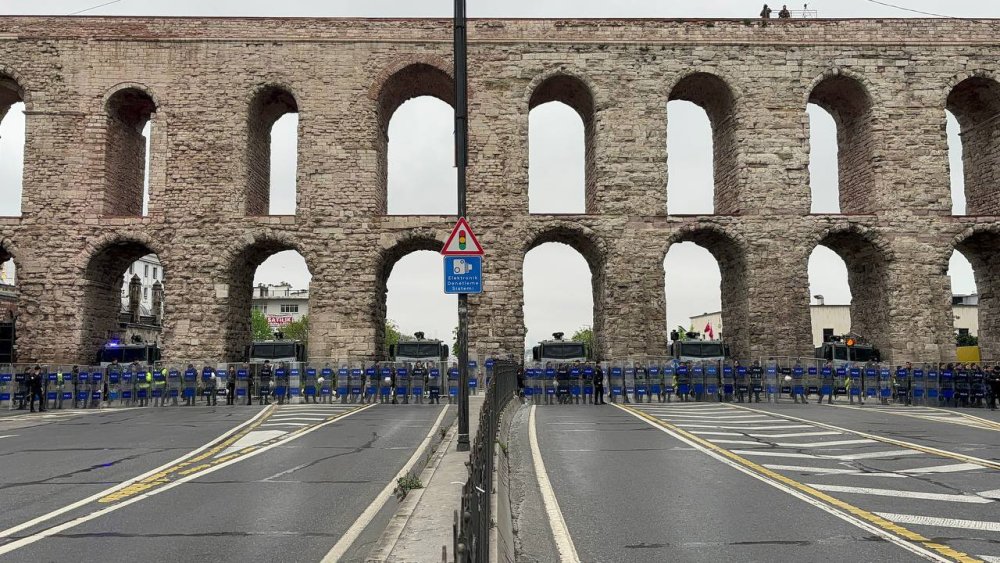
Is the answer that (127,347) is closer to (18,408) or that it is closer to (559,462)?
(18,408)

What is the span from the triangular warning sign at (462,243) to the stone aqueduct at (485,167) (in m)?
18.8

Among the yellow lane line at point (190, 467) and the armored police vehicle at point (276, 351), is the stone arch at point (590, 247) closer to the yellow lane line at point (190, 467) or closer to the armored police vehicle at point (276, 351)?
the armored police vehicle at point (276, 351)

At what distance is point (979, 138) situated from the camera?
33.6 metres

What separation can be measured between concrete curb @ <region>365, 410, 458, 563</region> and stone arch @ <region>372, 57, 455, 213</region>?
71.9 feet

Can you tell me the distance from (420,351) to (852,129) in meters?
21.7

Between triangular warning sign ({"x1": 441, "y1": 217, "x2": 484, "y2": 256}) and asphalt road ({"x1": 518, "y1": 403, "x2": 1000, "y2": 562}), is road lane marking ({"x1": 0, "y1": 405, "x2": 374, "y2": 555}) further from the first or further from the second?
triangular warning sign ({"x1": 441, "y1": 217, "x2": 484, "y2": 256})

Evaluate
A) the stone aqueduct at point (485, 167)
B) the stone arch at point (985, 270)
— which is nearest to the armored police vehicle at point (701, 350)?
the stone aqueduct at point (485, 167)

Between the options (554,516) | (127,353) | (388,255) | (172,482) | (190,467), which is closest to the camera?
(554,516)

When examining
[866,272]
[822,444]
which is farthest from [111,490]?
[866,272]

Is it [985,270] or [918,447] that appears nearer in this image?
[918,447]

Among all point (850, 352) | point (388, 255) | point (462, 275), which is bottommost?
point (850, 352)

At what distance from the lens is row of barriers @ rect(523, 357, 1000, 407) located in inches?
978

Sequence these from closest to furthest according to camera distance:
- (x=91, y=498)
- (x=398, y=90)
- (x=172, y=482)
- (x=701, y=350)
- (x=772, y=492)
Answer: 1. (x=91, y=498)
2. (x=772, y=492)
3. (x=172, y=482)
4. (x=701, y=350)
5. (x=398, y=90)

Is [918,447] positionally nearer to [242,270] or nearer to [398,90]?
[398,90]
